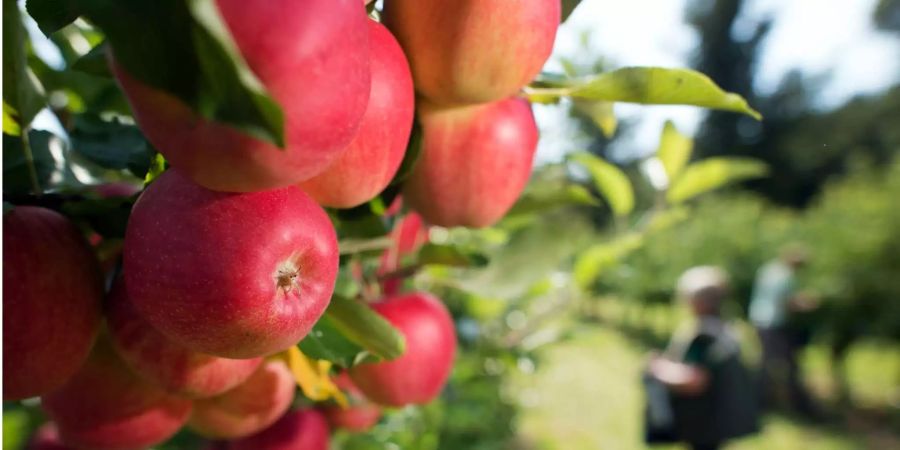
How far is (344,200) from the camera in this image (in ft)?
1.27

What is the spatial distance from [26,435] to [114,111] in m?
0.51

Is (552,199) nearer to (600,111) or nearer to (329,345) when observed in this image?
(600,111)

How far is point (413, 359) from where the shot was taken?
22.7 inches

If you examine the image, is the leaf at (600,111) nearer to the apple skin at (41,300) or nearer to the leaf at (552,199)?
the leaf at (552,199)

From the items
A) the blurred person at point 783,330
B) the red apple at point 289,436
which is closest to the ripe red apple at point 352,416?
the red apple at point 289,436

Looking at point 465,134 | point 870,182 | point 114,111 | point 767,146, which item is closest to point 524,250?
point 465,134

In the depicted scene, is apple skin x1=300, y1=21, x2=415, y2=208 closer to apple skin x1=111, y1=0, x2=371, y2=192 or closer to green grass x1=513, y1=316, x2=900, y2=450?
apple skin x1=111, y1=0, x2=371, y2=192

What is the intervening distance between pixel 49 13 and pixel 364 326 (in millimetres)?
229

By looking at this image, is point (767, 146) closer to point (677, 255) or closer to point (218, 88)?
point (677, 255)

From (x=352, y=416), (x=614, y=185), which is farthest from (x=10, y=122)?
(x=614, y=185)

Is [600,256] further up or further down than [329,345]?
further down

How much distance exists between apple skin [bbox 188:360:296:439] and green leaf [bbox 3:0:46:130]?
22cm

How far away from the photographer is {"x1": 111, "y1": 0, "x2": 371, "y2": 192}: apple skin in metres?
0.24

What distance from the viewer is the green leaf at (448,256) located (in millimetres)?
553
